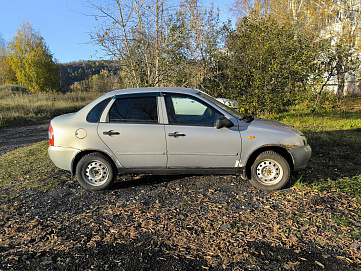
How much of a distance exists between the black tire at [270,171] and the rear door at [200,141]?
0.41 m

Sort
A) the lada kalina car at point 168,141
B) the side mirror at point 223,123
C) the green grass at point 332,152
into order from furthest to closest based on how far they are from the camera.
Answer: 1. the green grass at point 332,152
2. the lada kalina car at point 168,141
3. the side mirror at point 223,123

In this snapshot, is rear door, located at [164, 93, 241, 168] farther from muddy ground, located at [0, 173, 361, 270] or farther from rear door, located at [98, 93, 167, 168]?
muddy ground, located at [0, 173, 361, 270]

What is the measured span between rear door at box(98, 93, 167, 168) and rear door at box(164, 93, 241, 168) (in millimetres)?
189

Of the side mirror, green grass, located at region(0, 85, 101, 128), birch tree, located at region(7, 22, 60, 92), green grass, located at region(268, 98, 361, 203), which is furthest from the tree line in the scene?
birch tree, located at region(7, 22, 60, 92)

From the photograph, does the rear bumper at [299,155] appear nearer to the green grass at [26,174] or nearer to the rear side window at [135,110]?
the rear side window at [135,110]

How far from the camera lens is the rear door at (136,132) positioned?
4445mm

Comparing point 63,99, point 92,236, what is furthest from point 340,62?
point 63,99

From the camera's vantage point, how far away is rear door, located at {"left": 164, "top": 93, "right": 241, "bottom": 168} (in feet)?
14.4

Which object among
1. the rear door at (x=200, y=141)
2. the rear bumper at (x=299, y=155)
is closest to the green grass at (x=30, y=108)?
the rear door at (x=200, y=141)

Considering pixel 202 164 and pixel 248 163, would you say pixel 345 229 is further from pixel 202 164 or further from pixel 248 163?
pixel 202 164

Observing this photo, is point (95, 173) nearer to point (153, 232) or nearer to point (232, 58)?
point (153, 232)

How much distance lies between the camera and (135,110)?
4.57m

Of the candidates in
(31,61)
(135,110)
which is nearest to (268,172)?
(135,110)

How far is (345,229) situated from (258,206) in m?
1.12
